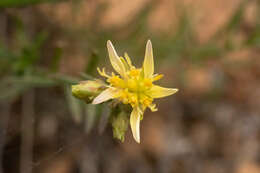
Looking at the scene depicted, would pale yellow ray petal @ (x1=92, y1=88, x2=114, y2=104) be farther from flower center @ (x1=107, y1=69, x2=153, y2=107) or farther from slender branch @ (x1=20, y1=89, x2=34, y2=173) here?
slender branch @ (x1=20, y1=89, x2=34, y2=173)

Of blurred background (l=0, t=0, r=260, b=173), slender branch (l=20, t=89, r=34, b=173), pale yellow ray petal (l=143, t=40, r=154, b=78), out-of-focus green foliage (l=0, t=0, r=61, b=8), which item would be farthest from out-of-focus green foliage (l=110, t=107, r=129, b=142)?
slender branch (l=20, t=89, r=34, b=173)

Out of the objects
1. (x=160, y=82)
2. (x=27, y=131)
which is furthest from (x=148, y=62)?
(x=160, y=82)


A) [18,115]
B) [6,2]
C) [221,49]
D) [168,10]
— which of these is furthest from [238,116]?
[6,2]

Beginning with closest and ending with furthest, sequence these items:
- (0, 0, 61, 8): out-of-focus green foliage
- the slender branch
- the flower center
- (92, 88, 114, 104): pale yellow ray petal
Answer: (92, 88, 114, 104): pale yellow ray petal, the flower center, (0, 0, 61, 8): out-of-focus green foliage, the slender branch

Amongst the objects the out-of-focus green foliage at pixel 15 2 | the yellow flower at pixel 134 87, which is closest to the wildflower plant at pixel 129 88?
the yellow flower at pixel 134 87

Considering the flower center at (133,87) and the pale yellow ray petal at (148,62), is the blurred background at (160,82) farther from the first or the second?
the pale yellow ray petal at (148,62)

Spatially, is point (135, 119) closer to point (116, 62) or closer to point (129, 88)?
point (129, 88)
